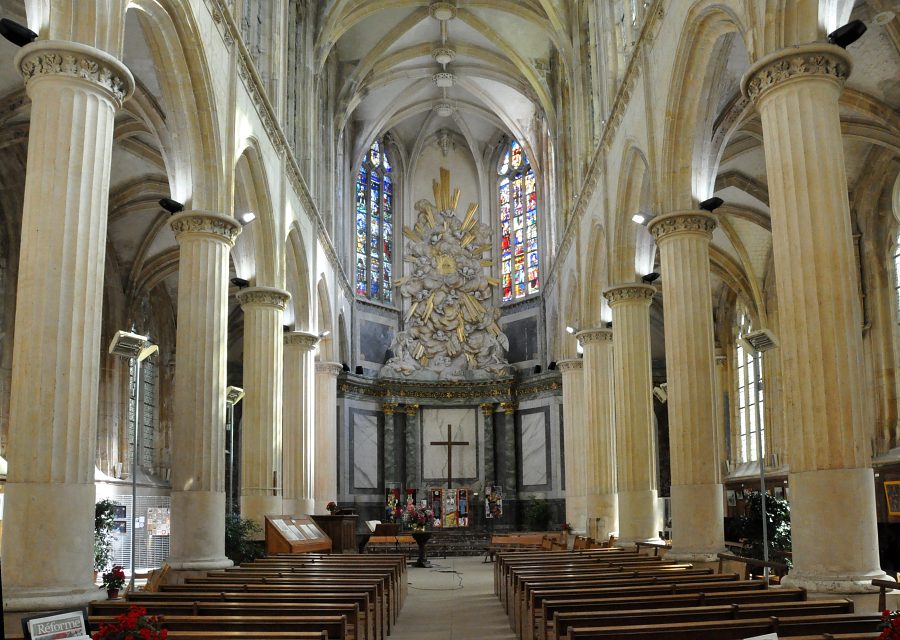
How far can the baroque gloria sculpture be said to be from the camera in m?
36.6

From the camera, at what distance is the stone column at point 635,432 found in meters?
18.4

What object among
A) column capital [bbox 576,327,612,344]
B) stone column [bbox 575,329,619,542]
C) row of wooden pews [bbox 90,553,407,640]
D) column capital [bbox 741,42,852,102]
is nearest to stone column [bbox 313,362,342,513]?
stone column [bbox 575,329,619,542]

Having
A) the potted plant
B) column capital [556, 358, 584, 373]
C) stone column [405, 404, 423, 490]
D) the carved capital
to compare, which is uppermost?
column capital [556, 358, 584, 373]

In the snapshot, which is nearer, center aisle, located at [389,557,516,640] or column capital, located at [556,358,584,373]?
center aisle, located at [389,557,516,640]

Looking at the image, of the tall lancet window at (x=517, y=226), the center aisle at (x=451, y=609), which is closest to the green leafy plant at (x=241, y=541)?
the center aisle at (x=451, y=609)

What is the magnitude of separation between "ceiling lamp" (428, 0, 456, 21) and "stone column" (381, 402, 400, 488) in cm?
1440

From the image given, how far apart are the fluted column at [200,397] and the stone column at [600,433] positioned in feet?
38.9

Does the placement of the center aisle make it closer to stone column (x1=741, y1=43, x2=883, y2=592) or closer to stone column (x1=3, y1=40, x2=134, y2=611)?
stone column (x1=741, y1=43, x2=883, y2=592)

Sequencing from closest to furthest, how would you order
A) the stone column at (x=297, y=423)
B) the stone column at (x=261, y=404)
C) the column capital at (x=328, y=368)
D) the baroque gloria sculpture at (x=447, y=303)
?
the stone column at (x=261, y=404) < the stone column at (x=297, y=423) < the column capital at (x=328, y=368) < the baroque gloria sculpture at (x=447, y=303)

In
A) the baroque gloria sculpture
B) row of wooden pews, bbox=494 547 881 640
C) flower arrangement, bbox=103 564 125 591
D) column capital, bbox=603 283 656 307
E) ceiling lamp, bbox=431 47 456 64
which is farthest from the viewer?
the baroque gloria sculpture

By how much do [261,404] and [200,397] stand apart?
5.27 m

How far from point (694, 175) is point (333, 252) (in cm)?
1688

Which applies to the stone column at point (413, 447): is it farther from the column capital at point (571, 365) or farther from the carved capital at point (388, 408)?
the column capital at point (571, 365)

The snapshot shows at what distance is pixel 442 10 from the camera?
98.3ft
